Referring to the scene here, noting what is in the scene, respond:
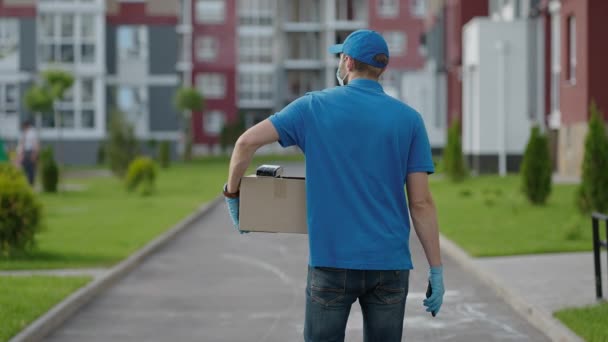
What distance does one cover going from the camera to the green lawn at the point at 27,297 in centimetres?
957

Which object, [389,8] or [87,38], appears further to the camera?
[389,8]

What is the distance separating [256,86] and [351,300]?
90.7 m

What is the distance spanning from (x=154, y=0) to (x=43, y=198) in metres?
36.3

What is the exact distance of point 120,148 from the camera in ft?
136

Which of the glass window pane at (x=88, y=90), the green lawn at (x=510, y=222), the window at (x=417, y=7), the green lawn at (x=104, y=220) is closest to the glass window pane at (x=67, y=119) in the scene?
the glass window pane at (x=88, y=90)

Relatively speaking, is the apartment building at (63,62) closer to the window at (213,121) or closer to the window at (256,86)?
the window at (213,121)

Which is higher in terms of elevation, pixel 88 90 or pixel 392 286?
pixel 88 90

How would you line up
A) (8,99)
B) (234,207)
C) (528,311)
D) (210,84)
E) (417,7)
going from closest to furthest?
(234,207), (528,311), (8,99), (417,7), (210,84)

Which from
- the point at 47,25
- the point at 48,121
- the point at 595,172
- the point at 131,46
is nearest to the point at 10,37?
the point at 47,25

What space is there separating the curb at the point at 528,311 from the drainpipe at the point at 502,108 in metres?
24.7

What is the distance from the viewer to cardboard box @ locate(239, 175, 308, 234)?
5109 mm

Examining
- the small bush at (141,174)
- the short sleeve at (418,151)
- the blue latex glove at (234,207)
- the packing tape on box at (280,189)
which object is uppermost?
the short sleeve at (418,151)

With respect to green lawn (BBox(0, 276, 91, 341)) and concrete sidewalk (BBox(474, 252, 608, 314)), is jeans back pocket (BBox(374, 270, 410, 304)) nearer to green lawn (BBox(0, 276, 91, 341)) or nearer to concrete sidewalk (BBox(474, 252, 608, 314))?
green lawn (BBox(0, 276, 91, 341))

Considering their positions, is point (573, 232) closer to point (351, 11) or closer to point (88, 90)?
point (88, 90)
